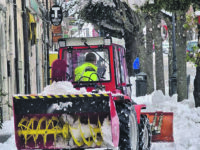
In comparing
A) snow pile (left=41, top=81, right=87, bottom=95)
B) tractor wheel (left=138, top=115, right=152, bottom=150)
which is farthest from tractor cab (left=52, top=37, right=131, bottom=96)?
snow pile (left=41, top=81, right=87, bottom=95)

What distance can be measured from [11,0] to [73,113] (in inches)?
491

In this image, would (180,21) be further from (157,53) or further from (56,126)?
(56,126)

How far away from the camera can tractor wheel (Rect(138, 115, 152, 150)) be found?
9.64 meters

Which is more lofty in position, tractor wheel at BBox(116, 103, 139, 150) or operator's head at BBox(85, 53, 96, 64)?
operator's head at BBox(85, 53, 96, 64)

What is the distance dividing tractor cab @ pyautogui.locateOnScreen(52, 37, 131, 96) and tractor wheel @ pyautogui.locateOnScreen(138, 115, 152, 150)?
0.76 metres

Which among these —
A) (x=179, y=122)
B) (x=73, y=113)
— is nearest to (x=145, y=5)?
(x=179, y=122)

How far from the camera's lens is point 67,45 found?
11.4 metres

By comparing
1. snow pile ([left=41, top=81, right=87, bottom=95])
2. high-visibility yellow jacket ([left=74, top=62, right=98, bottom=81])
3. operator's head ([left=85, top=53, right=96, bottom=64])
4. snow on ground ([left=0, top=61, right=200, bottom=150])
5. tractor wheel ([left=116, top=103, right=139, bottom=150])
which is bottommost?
snow on ground ([left=0, top=61, right=200, bottom=150])

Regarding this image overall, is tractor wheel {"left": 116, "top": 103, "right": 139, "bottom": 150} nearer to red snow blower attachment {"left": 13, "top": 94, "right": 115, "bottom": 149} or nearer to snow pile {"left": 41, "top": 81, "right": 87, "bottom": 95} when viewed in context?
red snow blower attachment {"left": 13, "top": 94, "right": 115, "bottom": 149}

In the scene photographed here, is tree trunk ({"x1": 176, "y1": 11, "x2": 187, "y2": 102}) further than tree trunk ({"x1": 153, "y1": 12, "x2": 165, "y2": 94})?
No

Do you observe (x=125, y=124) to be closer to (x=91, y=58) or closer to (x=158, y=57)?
(x=91, y=58)

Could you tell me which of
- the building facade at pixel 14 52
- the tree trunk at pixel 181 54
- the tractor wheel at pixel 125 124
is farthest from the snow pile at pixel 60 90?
the tree trunk at pixel 181 54

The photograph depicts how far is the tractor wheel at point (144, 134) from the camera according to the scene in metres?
9.64

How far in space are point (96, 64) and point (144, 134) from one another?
152cm
